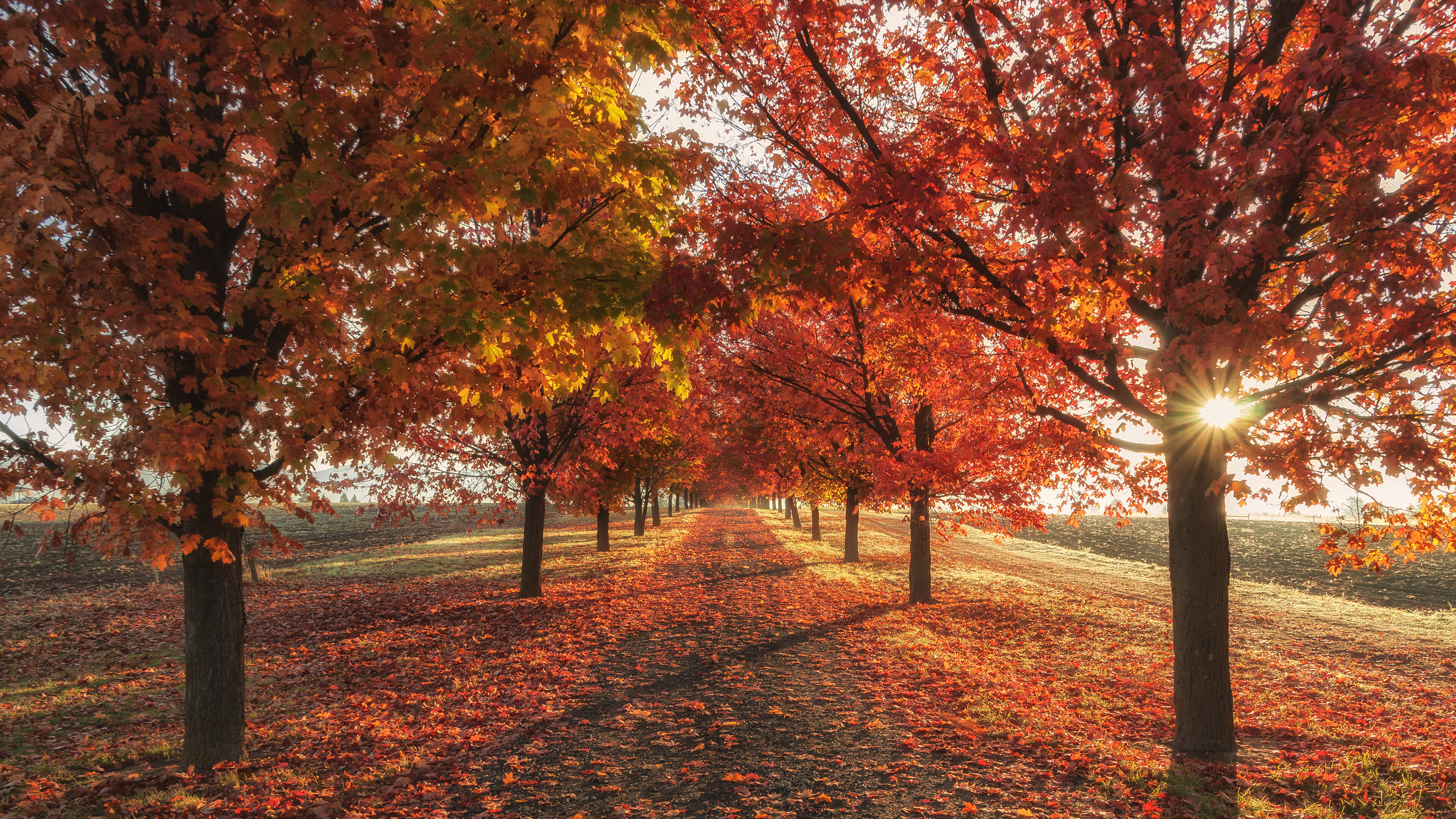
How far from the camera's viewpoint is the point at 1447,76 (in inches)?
182

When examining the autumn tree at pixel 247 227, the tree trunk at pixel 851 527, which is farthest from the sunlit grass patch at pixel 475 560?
the autumn tree at pixel 247 227

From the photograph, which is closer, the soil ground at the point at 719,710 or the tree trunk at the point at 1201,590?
the soil ground at the point at 719,710

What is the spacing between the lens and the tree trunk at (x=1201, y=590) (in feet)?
21.7

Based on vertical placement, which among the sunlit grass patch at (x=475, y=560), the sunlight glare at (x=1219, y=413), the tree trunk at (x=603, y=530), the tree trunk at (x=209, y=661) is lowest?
the sunlit grass patch at (x=475, y=560)

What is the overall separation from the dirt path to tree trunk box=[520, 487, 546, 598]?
4.83 meters

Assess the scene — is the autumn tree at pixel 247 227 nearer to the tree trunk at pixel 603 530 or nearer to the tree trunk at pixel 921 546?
the tree trunk at pixel 921 546

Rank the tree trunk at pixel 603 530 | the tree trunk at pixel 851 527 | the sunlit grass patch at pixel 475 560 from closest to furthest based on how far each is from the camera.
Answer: the sunlit grass patch at pixel 475 560 < the tree trunk at pixel 851 527 < the tree trunk at pixel 603 530

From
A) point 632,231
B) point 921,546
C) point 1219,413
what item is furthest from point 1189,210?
point 921,546

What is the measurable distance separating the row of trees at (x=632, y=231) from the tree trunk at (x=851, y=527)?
16.9 metres

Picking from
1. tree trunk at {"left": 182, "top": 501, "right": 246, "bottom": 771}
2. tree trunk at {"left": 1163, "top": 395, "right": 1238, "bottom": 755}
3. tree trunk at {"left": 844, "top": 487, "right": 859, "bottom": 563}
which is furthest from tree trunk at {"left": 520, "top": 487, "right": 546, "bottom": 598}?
tree trunk at {"left": 1163, "top": 395, "right": 1238, "bottom": 755}

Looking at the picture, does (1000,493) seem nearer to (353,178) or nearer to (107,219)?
(353,178)

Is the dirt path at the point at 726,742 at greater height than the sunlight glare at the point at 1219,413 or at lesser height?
lesser

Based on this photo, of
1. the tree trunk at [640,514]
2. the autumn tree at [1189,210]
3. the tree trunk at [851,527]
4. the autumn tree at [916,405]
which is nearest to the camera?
the autumn tree at [1189,210]

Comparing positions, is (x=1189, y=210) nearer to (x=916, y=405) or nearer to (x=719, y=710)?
(x=719, y=710)
